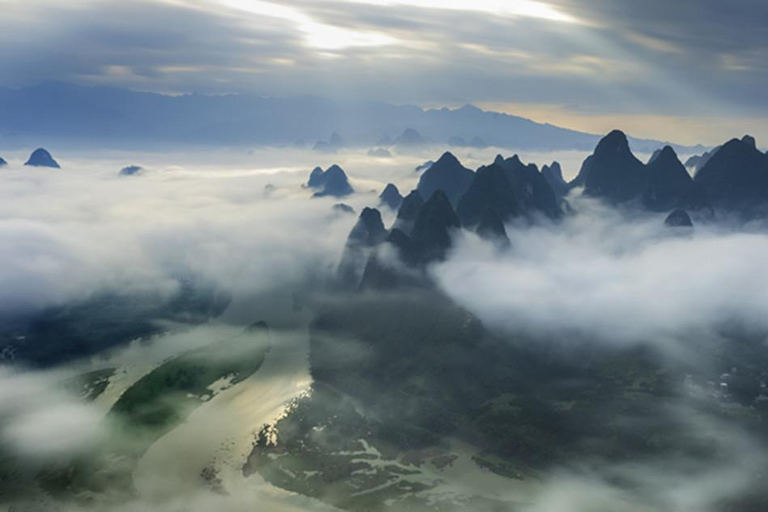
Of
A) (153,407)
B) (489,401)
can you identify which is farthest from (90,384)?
(489,401)

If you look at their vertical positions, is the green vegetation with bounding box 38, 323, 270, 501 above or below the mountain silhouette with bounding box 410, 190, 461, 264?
below

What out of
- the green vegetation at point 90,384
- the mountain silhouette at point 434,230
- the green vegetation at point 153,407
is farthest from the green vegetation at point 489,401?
the green vegetation at point 90,384

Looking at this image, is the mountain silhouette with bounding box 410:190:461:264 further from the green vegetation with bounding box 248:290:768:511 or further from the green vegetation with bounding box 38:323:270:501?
the green vegetation with bounding box 38:323:270:501

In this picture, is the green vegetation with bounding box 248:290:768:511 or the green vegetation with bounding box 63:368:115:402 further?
the green vegetation with bounding box 63:368:115:402

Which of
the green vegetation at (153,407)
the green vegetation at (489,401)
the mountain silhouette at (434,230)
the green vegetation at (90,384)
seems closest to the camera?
the green vegetation at (153,407)

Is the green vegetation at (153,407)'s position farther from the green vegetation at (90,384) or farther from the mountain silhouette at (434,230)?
the mountain silhouette at (434,230)

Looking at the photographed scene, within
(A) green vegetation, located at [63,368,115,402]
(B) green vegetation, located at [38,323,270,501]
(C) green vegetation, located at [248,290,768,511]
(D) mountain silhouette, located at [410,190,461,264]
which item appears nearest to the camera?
(B) green vegetation, located at [38,323,270,501]

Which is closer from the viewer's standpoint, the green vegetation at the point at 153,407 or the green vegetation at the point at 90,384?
the green vegetation at the point at 153,407

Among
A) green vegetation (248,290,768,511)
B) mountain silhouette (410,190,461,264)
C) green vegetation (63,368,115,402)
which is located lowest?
green vegetation (63,368,115,402)

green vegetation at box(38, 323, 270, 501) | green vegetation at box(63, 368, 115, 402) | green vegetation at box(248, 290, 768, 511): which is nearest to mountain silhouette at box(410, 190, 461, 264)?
green vegetation at box(248, 290, 768, 511)

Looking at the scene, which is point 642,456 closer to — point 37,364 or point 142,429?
point 142,429

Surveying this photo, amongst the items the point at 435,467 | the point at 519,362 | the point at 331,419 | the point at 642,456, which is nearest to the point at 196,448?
the point at 331,419
